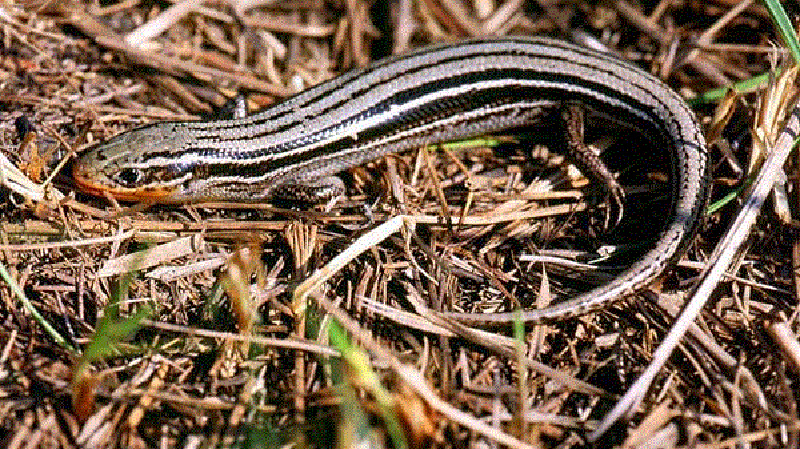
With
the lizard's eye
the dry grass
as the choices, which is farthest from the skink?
the dry grass

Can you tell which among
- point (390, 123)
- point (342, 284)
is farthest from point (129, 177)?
point (390, 123)

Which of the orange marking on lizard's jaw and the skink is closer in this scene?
the orange marking on lizard's jaw

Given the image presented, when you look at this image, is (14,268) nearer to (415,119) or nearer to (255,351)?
(255,351)

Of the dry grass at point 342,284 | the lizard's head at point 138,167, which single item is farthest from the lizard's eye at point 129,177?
Answer: the dry grass at point 342,284

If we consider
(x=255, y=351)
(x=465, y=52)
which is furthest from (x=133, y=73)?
(x=255, y=351)

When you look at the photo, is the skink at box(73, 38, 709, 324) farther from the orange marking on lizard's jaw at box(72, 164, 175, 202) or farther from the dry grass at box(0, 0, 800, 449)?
the dry grass at box(0, 0, 800, 449)

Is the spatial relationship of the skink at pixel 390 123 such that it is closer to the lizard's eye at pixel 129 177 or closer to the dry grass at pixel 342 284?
the lizard's eye at pixel 129 177

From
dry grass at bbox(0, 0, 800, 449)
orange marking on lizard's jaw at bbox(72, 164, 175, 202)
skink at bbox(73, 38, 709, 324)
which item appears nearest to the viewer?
dry grass at bbox(0, 0, 800, 449)
